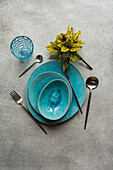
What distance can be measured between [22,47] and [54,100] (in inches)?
14.9

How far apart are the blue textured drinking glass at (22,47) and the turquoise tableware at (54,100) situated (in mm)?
226

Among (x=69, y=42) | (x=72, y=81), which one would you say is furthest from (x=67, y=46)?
(x=72, y=81)

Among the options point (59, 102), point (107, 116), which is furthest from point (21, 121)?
point (107, 116)

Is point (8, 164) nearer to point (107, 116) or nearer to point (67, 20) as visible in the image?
point (107, 116)

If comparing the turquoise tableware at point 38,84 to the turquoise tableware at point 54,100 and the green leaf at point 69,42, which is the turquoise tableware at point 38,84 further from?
the green leaf at point 69,42

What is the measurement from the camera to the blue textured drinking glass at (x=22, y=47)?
965 mm

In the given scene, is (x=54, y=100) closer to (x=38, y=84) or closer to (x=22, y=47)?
(x=38, y=84)

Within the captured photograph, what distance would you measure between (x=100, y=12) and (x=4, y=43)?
62cm

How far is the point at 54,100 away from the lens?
939 mm

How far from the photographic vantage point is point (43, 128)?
0.96 meters

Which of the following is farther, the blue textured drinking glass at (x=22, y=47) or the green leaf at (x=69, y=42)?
the blue textured drinking glass at (x=22, y=47)

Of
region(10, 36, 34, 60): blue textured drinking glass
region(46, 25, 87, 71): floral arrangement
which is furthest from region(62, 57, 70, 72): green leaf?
region(10, 36, 34, 60): blue textured drinking glass

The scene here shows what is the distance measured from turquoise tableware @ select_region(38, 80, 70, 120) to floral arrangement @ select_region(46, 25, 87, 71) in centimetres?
11


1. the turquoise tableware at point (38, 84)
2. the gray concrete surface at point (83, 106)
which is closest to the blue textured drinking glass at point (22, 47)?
the gray concrete surface at point (83, 106)
